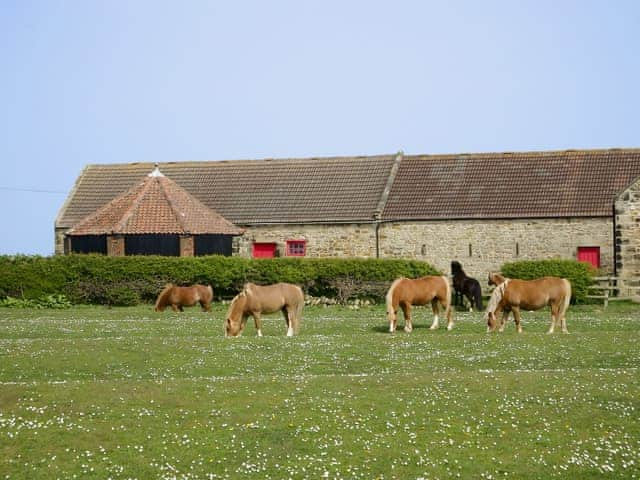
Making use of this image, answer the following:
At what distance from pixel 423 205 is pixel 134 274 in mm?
15344

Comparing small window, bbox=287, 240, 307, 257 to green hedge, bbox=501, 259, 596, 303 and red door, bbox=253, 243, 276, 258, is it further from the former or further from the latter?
green hedge, bbox=501, 259, 596, 303

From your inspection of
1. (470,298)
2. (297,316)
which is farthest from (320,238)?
(297,316)

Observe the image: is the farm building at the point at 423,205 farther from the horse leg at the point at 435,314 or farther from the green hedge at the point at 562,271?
the horse leg at the point at 435,314

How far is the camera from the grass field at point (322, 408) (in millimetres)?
16219

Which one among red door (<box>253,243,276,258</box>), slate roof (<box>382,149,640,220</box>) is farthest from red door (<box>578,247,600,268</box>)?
red door (<box>253,243,276,258</box>)

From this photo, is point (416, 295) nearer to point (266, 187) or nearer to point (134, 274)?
point (134, 274)

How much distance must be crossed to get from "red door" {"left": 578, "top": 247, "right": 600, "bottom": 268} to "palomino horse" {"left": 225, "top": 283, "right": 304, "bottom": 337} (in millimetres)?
23334

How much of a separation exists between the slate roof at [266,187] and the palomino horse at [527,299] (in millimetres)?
22837

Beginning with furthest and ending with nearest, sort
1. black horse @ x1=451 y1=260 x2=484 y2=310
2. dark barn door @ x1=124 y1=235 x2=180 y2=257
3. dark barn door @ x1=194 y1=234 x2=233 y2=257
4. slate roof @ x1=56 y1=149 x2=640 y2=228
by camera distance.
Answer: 1. slate roof @ x1=56 y1=149 x2=640 y2=228
2. dark barn door @ x1=194 y1=234 x2=233 y2=257
3. dark barn door @ x1=124 y1=235 x2=180 y2=257
4. black horse @ x1=451 y1=260 x2=484 y2=310

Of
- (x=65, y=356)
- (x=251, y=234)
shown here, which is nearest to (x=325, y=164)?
(x=251, y=234)

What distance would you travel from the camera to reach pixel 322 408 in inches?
733

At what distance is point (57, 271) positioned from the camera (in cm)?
4497

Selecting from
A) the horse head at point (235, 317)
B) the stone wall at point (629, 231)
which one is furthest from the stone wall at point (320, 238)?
the horse head at point (235, 317)

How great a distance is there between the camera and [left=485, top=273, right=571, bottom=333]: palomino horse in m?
30.5
